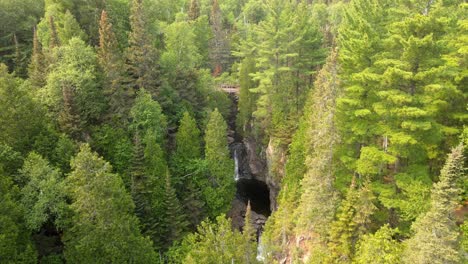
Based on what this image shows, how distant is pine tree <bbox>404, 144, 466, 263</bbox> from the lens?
16750 mm

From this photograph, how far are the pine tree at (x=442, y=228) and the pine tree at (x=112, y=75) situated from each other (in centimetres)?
3102

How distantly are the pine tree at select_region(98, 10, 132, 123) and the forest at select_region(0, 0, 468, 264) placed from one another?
20 cm

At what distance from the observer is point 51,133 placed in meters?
34.3

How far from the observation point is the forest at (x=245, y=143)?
72.8ft

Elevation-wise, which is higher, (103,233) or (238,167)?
(103,233)

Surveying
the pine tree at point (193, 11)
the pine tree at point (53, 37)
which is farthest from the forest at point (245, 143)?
the pine tree at point (193, 11)

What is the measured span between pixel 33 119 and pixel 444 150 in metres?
31.5

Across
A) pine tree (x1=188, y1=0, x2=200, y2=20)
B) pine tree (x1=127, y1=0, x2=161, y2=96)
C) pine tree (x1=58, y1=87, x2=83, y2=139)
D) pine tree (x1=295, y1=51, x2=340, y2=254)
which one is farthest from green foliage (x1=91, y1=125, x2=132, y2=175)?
pine tree (x1=188, y1=0, x2=200, y2=20)

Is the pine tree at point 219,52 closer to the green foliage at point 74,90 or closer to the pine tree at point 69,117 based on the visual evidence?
the green foliage at point 74,90

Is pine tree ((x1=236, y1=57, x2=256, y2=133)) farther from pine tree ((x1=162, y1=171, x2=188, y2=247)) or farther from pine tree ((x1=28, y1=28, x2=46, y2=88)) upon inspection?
pine tree ((x1=28, y1=28, x2=46, y2=88))

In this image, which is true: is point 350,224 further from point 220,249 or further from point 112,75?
point 112,75

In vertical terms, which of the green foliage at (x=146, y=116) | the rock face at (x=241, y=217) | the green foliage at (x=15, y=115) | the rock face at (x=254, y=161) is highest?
the green foliage at (x=15, y=115)

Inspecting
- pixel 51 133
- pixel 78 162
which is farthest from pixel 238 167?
pixel 78 162

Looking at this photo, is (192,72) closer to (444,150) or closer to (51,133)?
(51,133)
